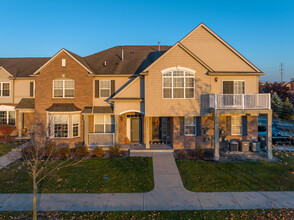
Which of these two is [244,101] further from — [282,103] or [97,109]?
[282,103]

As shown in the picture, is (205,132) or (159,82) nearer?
(159,82)

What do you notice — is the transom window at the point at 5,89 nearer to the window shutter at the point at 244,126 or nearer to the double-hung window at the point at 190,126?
the double-hung window at the point at 190,126

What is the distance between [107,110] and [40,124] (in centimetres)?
571

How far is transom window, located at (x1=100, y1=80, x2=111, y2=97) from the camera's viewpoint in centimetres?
1639

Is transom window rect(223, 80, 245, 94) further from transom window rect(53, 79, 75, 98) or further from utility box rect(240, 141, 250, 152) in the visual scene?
transom window rect(53, 79, 75, 98)

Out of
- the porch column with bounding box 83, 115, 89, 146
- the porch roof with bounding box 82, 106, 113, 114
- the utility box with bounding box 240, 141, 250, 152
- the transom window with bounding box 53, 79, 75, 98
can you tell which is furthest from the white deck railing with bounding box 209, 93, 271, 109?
the transom window with bounding box 53, 79, 75, 98

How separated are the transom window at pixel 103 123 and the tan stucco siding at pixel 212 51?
354 inches

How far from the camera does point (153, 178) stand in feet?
32.3

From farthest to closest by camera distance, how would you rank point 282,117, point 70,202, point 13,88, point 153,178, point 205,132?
point 282,117
point 13,88
point 205,132
point 153,178
point 70,202

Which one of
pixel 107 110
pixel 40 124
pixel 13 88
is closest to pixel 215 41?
pixel 107 110

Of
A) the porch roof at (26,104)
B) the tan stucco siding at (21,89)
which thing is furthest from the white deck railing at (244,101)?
the tan stucco siding at (21,89)

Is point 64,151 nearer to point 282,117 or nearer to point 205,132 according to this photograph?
point 205,132

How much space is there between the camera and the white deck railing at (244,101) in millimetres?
12992

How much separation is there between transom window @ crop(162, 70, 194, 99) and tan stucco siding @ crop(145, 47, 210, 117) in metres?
0.31
